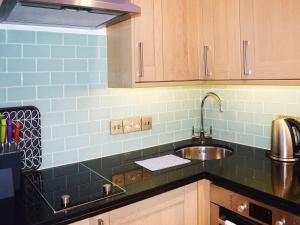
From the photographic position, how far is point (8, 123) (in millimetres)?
1429

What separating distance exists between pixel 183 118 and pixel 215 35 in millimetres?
709

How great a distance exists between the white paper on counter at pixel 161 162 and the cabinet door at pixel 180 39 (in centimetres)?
48

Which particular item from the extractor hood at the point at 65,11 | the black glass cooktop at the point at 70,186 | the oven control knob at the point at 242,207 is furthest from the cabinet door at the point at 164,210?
the extractor hood at the point at 65,11

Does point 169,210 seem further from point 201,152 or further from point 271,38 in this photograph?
point 271,38

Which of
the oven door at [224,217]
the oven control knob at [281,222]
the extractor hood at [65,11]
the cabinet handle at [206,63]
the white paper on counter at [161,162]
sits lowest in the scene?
the oven door at [224,217]

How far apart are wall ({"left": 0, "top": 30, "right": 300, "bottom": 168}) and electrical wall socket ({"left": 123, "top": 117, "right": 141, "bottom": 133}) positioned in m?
0.04

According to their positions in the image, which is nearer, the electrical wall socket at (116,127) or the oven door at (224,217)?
the oven door at (224,217)

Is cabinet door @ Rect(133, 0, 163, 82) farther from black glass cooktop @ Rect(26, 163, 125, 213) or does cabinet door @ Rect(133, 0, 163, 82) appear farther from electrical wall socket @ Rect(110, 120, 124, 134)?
black glass cooktop @ Rect(26, 163, 125, 213)

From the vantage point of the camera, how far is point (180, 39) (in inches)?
69.3

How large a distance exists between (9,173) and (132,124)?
0.84 m

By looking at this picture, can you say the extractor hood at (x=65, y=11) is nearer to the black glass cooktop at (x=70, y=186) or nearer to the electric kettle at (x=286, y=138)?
the black glass cooktop at (x=70, y=186)

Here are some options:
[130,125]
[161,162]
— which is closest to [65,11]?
[130,125]

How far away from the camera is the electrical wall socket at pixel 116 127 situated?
185cm

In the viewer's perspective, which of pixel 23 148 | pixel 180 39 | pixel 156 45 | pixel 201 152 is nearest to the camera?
pixel 23 148
